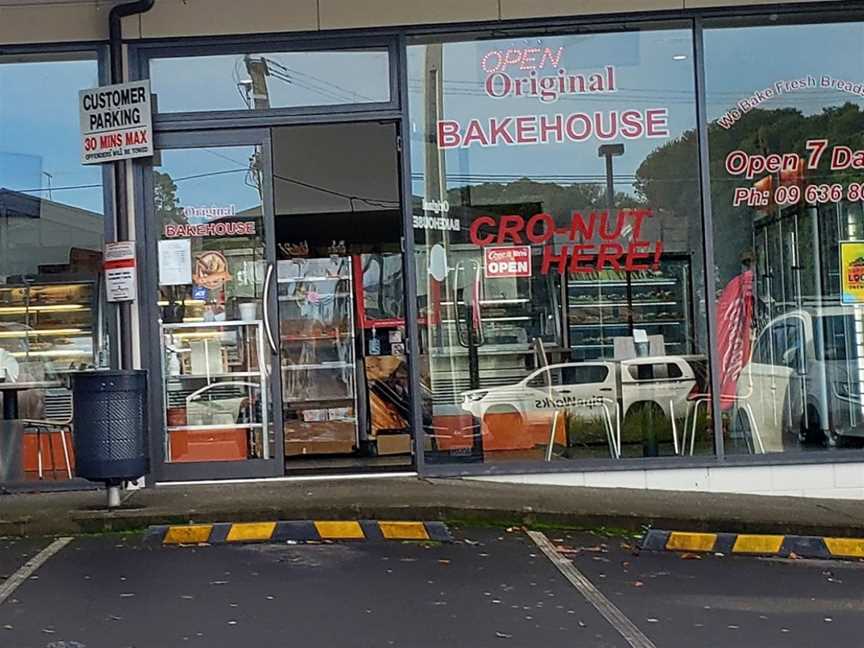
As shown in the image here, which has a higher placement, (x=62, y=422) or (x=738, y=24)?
(x=738, y=24)

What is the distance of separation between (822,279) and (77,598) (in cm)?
619

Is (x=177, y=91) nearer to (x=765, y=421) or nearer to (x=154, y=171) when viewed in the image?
(x=154, y=171)

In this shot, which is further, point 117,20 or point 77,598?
point 117,20

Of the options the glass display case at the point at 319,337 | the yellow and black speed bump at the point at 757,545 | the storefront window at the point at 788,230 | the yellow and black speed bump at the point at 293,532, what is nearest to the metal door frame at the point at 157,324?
the yellow and black speed bump at the point at 293,532

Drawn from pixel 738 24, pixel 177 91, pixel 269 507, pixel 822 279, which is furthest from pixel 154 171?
pixel 822 279

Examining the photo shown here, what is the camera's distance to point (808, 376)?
938cm

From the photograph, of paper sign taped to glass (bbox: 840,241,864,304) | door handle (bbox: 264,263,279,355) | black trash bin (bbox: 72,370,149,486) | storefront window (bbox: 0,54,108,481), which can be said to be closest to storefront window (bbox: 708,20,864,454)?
paper sign taped to glass (bbox: 840,241,864,304)

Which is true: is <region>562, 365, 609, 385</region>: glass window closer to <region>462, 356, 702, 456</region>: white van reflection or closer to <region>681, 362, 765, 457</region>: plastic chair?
<region>462, 356, 702, 456</region>: white van reflection

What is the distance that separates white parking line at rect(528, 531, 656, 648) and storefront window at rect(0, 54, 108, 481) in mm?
3998

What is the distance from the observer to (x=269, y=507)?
802 cm

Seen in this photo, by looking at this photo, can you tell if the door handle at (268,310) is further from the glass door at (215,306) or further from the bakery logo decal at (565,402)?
the bakery logo decal at (565,402)

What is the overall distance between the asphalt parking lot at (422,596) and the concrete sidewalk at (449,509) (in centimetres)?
23

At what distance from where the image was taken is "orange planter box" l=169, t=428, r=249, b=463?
9172mm

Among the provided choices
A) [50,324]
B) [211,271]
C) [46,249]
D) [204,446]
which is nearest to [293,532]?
[204,446]
